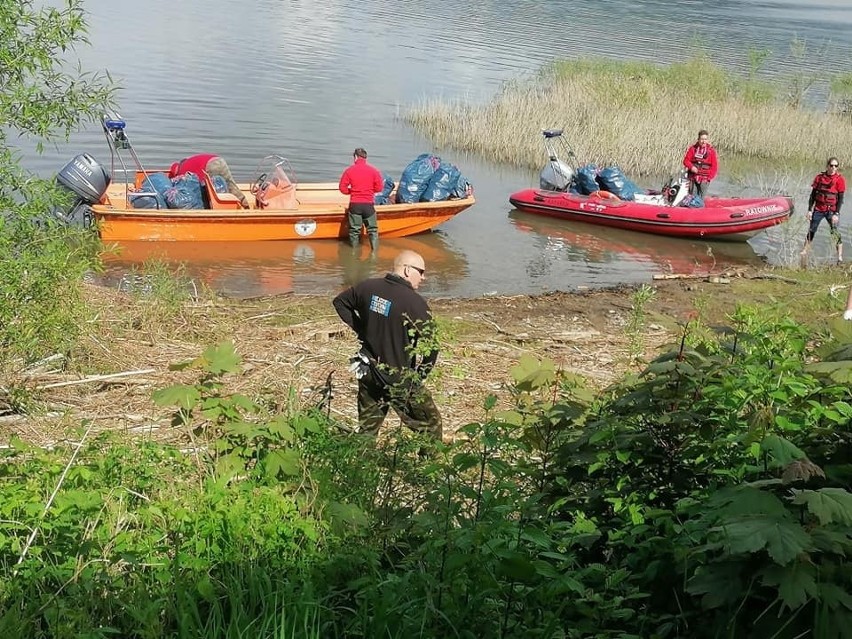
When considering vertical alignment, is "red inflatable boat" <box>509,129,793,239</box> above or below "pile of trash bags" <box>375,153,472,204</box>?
below

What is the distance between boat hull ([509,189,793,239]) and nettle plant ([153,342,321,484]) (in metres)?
12.7

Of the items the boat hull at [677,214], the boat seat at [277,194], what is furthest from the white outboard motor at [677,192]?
the boat seat at [277,194]

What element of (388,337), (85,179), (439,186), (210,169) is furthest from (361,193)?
(388,337)

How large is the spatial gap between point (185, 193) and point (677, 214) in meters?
8.20

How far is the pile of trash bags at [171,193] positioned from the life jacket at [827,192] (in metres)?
9.32

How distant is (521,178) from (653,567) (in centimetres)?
1751

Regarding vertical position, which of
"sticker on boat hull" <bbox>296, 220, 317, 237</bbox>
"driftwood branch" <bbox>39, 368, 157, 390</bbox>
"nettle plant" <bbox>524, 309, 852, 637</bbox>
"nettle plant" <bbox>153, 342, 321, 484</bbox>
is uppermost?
"nettle plant" <bbox>524, 309, 852, 637</bbox>

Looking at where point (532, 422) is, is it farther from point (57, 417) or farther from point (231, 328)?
point (231, 328)

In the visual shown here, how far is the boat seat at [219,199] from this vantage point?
46.0 feet

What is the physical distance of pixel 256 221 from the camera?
45.9ft

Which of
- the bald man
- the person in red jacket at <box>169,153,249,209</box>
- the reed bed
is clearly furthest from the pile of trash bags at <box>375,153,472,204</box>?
the bald man

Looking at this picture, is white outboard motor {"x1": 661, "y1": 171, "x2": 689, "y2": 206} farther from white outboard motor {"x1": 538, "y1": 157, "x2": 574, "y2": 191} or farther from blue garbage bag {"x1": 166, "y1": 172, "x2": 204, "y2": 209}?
blue garbage bag {"x1": 166, "y1": 172, "x2": 204, "y2": 209}

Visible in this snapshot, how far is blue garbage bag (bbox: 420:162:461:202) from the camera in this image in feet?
50.9

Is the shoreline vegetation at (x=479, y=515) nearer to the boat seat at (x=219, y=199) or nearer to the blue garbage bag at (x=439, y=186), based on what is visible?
the boat seat at (x=219, y=199)
